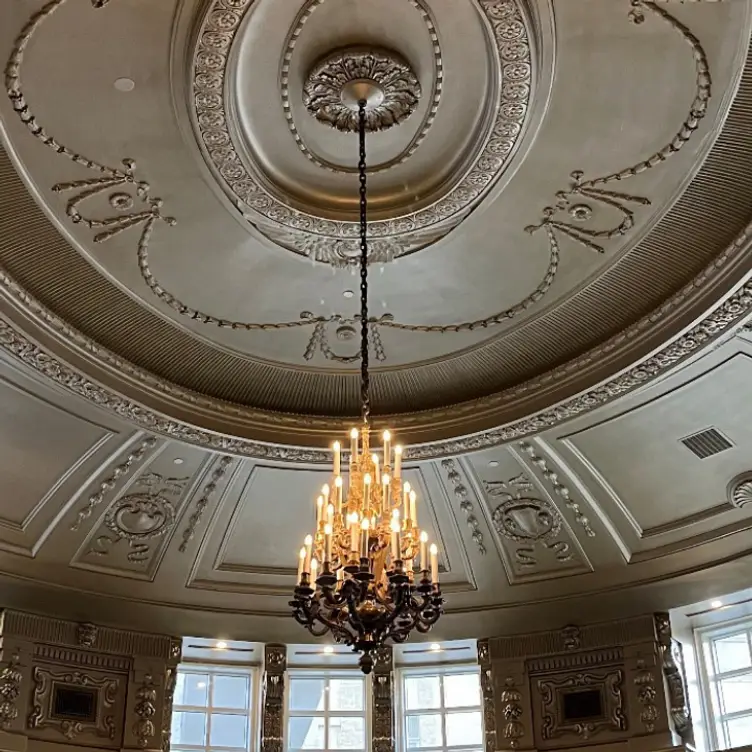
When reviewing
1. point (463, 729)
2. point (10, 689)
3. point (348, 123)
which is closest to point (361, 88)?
point (348, 123)

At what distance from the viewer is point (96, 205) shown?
7.34m

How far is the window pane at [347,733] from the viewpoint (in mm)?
10695

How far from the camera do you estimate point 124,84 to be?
6383 mm

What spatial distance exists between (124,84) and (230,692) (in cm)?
727

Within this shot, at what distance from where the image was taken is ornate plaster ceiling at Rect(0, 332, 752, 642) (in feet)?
30.0

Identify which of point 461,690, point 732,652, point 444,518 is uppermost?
point 444,518

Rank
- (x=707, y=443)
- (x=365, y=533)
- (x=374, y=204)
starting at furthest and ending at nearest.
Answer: (x=707, y=443), (x=374, y=204), (x=365, y=533)

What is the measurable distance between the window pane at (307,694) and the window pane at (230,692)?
0.55 metres

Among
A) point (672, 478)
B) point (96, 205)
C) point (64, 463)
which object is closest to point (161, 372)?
point (64, 463)

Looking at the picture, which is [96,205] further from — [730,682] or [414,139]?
[730,682]

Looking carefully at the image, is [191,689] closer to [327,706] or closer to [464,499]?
[327,706]

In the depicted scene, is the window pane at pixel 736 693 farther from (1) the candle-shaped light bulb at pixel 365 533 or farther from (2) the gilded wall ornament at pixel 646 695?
(1) the candle-shaped light bulb at pixel 365 533

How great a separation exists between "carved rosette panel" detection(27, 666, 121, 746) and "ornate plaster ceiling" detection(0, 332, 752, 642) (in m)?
0.64

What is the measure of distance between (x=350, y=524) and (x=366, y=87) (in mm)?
3019
